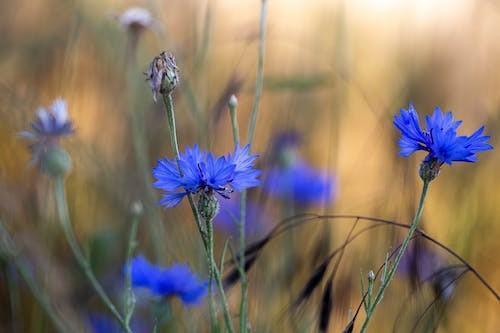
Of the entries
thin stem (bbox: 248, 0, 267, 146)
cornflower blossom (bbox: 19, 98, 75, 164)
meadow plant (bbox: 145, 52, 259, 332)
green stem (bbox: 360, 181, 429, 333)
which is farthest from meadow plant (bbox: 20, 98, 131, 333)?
green stem (bbox: 360, 181, 429, 333)

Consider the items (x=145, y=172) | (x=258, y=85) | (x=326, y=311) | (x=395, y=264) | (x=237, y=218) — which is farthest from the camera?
(x=237, y=218)

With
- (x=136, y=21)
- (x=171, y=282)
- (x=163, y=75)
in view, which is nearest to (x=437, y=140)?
(x=163, y=75)

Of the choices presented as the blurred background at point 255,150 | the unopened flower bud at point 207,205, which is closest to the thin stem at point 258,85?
the blurred background at point 255,150

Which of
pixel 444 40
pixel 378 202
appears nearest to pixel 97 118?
pixel 378 202

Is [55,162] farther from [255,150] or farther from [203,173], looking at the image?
[255,150]

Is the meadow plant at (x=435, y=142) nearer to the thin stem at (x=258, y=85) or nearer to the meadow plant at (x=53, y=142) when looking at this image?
the thin stem at (x=258, y=85)

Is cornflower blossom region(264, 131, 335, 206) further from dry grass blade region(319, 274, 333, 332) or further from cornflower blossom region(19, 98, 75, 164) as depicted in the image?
dry grass blade region(319, 274, 333, 332)
